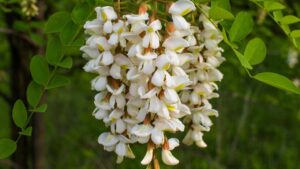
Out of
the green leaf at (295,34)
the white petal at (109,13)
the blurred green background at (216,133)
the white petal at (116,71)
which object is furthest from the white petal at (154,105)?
the blurred green background at (216,133)

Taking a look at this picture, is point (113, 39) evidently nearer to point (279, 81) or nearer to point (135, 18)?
point (135, 18)

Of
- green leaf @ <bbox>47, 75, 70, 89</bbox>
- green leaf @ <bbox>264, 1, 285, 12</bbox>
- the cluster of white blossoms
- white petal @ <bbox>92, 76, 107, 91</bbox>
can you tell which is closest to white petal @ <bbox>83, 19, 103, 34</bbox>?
the cluster of white blossoms

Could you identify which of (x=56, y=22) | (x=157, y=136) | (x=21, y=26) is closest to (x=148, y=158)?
(x=157, y=136)

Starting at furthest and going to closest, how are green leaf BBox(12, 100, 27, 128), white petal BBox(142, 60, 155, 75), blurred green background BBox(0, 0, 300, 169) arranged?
1. blurred green background BBox(0, 0, 300, 169)
2. green leaf BBox(12, 100, 27, 128)
3. white petal BBox(142, 60, 155, 75)

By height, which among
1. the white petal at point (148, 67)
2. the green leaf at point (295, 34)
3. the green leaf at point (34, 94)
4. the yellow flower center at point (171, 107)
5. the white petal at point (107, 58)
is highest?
the white petal at point (148, 67)

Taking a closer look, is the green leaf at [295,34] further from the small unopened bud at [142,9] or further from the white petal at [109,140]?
the white petal at [109,140]

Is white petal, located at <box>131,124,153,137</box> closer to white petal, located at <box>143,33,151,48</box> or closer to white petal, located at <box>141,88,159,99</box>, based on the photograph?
white petal, located at <box>141,88,159,99</box>
